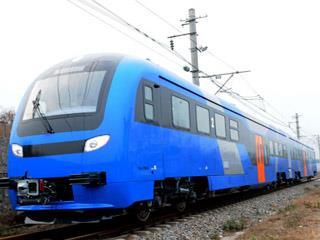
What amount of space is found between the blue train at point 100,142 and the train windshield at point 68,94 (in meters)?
0.02

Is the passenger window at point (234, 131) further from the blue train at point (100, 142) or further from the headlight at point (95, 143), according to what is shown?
the headlight at point (95, 143)

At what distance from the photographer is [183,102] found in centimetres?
1083

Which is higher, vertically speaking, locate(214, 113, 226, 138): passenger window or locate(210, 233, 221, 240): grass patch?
locate(214, 113, 226, 138): passenger window

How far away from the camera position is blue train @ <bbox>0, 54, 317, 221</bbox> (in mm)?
7578

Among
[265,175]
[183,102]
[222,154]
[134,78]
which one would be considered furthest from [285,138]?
[134,78]

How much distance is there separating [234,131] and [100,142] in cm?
832

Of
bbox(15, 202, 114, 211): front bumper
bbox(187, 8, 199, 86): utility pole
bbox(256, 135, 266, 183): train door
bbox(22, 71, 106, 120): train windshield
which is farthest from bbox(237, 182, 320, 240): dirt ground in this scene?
bbox(187, 8, 199, 86): utility pole

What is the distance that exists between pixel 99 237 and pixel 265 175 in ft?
41.1

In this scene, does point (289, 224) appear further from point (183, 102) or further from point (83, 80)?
point (83, 80)

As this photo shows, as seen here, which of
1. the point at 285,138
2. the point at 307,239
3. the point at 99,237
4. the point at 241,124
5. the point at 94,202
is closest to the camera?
the point at 307,239

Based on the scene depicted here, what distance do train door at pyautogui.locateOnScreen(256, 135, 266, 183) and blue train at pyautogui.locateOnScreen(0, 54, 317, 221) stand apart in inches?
316

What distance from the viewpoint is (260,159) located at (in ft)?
61.2

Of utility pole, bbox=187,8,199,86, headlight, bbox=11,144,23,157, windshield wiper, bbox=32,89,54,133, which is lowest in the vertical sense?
headlight, bbox=11,144,23,157

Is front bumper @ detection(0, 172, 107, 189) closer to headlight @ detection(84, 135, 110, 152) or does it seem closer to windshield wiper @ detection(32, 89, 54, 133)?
headlight @ detection(84, 135, 110, 152)
